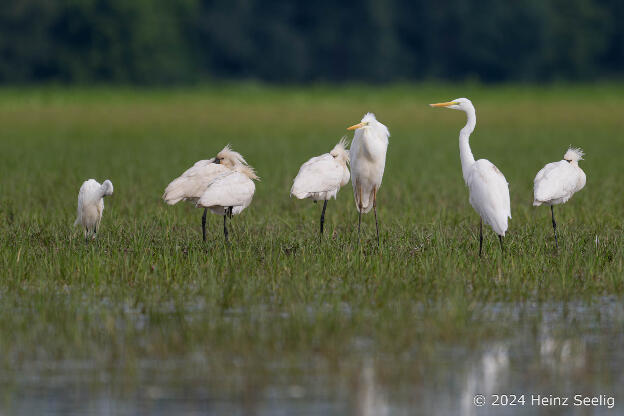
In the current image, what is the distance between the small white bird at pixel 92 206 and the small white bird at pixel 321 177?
1.97 m

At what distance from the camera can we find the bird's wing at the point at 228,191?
11.4m

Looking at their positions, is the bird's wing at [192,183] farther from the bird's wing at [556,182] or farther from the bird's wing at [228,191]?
the bird's wing at [556,182]

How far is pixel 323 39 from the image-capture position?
78625 mm

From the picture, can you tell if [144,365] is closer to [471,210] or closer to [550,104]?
[471,210]

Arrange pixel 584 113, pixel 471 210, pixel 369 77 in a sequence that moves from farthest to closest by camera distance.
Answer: pixel 369 77 → pixel 584 113 → pixel 471 210

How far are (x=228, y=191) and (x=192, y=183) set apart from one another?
1.76 ft

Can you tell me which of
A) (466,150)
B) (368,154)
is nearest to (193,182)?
(368,154)

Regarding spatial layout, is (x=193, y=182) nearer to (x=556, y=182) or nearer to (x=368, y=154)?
(x=368, y=154)

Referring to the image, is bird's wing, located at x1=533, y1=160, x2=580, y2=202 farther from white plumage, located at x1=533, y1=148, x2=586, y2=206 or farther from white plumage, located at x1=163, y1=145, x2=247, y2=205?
white plumage, located at x1=163, y1=145, x2=247, y2=205

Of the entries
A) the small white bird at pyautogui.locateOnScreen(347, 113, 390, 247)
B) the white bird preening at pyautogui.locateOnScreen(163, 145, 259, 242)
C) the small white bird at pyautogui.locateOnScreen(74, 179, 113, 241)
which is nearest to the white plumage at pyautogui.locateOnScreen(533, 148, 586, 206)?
the small white bird at pyautogui.locateOnScreen(347, 113, 390, 247)

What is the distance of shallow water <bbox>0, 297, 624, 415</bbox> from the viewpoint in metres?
6.06

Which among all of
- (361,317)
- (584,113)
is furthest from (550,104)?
(361,317)

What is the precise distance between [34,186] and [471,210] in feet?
23.6

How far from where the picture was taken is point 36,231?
1229cm
